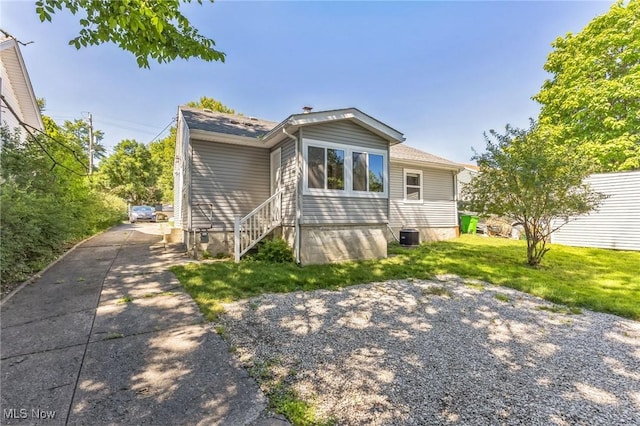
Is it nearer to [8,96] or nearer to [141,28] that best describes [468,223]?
[141,28]

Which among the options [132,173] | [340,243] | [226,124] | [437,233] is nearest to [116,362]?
[340,243]

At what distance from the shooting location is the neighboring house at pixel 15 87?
8602mm

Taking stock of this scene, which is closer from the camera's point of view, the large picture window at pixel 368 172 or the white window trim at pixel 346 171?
the white window trim at pixel 346 171

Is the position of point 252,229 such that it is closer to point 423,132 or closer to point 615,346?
point 615,346

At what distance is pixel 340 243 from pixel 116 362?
19.7 feet

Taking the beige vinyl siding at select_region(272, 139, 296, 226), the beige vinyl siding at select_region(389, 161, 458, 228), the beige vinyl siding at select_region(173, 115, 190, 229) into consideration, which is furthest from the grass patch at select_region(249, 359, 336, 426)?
the beige vinyl siding at select_region(389, 161, 458, 228)

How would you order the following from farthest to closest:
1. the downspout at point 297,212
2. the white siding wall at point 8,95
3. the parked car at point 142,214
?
the parked car at point 142,214, the white siding wall at point 8,95, the downspout at point 297,212

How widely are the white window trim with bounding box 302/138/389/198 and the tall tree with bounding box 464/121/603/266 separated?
2652 mm

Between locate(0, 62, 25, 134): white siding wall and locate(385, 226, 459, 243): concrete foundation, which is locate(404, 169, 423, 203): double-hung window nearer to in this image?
locate(385, 226, 459, 243): concrete foundation

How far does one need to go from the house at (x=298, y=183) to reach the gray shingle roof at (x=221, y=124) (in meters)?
0.04

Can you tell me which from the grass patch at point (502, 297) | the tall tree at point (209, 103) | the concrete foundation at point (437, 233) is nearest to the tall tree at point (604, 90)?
the concrete foundation at point (437, 233)

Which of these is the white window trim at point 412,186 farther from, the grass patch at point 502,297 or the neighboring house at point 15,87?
the neighboring house at point 15,87

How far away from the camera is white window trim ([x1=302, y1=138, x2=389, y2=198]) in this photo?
7.67 metres

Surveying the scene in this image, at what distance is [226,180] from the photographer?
29.9 feet
